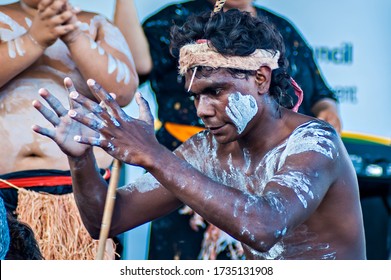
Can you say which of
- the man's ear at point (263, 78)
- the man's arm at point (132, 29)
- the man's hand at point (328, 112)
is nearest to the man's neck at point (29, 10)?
the man's arm at point (132, 29)

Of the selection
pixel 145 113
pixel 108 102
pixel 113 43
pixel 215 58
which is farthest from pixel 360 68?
pixel 108 102

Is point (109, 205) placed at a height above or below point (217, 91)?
below

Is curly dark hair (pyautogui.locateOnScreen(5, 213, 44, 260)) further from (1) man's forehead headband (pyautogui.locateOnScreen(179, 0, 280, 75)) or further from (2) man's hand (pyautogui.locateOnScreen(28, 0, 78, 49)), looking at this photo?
(2) man's hand (pyautogui.locateOnScreen(28, 0, 78, 49))

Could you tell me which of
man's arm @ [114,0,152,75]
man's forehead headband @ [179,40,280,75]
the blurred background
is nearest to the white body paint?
man's arm @ [114,0,152,75]

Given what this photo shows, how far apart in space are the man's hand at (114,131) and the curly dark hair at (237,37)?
18.1 inches

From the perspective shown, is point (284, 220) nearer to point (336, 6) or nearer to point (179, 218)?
point (179, 218)

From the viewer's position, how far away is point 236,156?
3.28 m

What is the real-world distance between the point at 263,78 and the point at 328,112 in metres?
1.37

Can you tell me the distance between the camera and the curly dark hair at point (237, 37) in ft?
9.86

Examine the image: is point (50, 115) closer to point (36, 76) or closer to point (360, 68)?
point (36, 76)

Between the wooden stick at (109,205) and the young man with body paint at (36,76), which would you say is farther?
the young man with body paint at (36,76)

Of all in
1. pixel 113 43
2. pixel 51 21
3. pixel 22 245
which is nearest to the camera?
pixel 22 245

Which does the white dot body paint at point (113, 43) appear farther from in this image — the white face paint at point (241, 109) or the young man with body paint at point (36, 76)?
the white face paint at point (241, 109)

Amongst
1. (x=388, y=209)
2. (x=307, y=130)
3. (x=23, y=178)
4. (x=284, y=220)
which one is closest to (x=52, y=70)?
(x=23, y=178)
